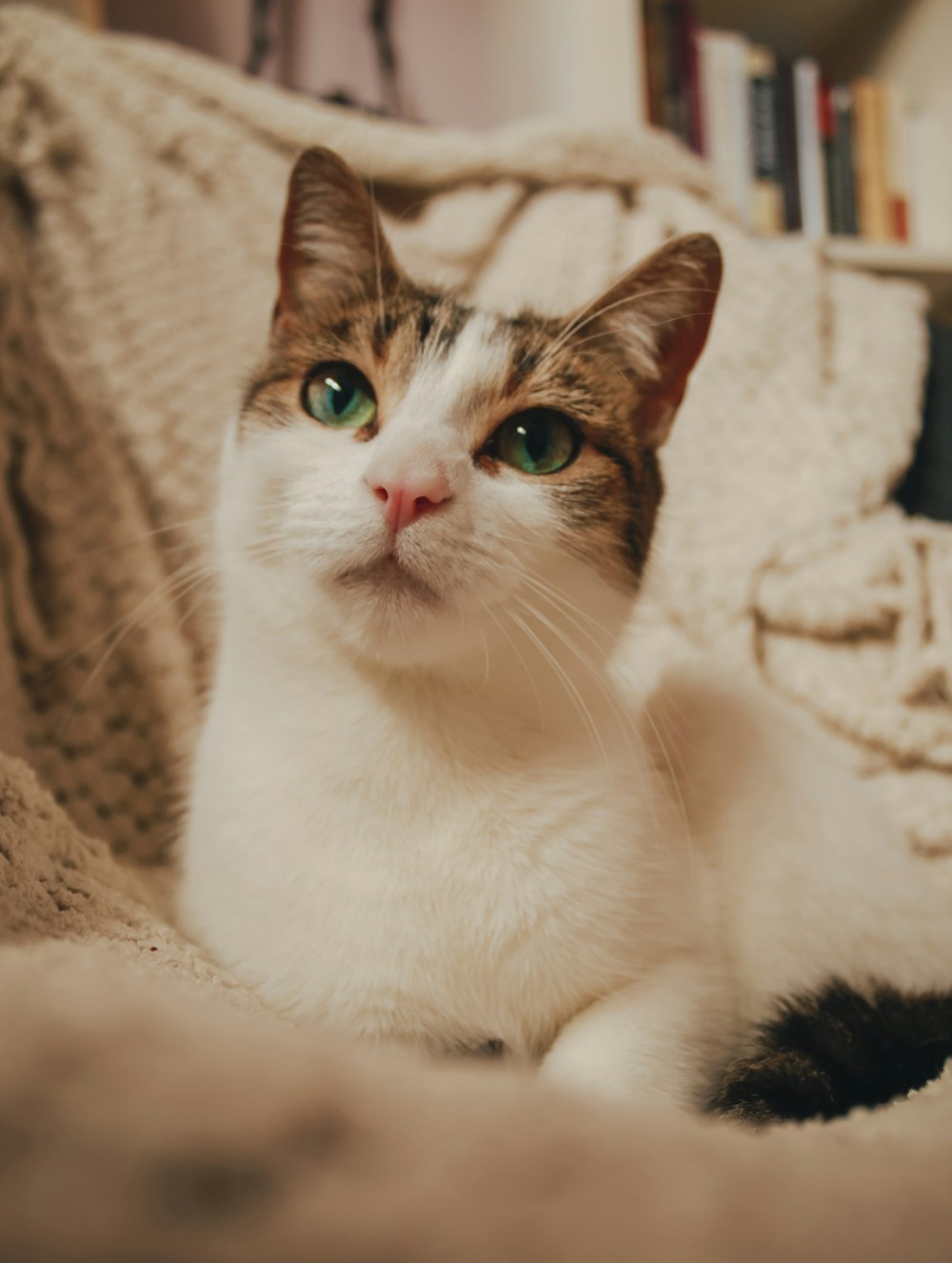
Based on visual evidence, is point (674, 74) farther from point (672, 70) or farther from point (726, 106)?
point (726, 106)

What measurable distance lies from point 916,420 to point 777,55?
4.08 feet

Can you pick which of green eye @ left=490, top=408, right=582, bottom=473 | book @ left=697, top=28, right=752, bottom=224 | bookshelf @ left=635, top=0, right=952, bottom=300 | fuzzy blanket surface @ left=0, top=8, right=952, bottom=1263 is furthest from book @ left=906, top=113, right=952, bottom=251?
green eye @ left=490, top=408, right=582, bottom=473

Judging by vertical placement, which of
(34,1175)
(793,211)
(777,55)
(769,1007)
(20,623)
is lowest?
(769,1007)

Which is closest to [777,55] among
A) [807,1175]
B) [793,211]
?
[793,211]

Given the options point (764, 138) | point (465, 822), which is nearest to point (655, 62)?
point (764, 138)

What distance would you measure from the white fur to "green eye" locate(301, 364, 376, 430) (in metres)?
0.03

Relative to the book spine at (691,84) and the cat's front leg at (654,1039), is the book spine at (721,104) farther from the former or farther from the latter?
the cat's front leg at (654,1039)

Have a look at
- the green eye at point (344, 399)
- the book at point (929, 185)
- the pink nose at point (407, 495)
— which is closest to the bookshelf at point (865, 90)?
the book at point (929, 185)

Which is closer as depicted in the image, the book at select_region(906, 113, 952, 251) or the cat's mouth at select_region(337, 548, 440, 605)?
the cat's mouth at select_region(337, 548, 440, 605)

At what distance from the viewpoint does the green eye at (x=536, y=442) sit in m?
0.68

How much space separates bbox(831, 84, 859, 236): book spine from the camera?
181cm

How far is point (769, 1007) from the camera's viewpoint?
68 cm

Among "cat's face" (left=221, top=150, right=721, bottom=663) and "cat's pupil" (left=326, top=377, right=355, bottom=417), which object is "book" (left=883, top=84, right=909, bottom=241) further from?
"cat's pupil" (left=326, top=377, right=355, bottom=417)

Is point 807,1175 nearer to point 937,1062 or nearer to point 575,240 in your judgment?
point 937,1062
